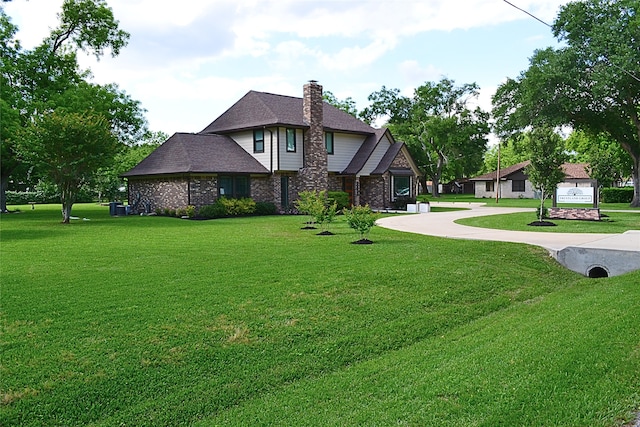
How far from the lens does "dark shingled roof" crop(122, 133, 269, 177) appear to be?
26.2m

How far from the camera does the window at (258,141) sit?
28678mm

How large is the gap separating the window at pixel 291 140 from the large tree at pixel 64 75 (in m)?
9.75

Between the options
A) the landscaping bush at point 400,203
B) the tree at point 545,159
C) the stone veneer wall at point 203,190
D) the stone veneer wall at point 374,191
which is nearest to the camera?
the tree at point 545,159

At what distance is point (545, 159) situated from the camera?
66.0 feet

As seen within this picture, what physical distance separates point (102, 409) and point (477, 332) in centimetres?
479

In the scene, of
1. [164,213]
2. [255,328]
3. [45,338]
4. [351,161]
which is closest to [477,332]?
[255,328]

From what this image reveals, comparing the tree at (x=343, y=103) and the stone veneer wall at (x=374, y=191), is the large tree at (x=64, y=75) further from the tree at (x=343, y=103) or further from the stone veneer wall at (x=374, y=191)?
the tree at (x=343, y=103)

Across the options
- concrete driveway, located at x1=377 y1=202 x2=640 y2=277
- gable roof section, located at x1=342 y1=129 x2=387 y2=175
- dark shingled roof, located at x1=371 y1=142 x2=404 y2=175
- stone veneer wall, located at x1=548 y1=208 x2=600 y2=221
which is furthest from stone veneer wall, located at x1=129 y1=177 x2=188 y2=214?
stone veneer wall, located at x1=548 y1=208 x2=600 y2=221

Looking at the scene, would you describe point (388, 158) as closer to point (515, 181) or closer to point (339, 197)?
point (339, 197)

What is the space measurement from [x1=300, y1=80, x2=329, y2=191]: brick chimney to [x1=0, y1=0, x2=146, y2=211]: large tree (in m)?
10.7

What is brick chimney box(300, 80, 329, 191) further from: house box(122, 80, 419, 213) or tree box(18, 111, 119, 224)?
tree box(18, 111, 119, 224)

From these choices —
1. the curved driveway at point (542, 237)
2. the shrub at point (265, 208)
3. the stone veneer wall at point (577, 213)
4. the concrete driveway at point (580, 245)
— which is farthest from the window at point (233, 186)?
the stone veneer wall at point (577, 213)

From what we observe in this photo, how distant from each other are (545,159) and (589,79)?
16178 mm

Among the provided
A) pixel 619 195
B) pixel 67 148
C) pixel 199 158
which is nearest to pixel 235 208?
pixel 199 158
